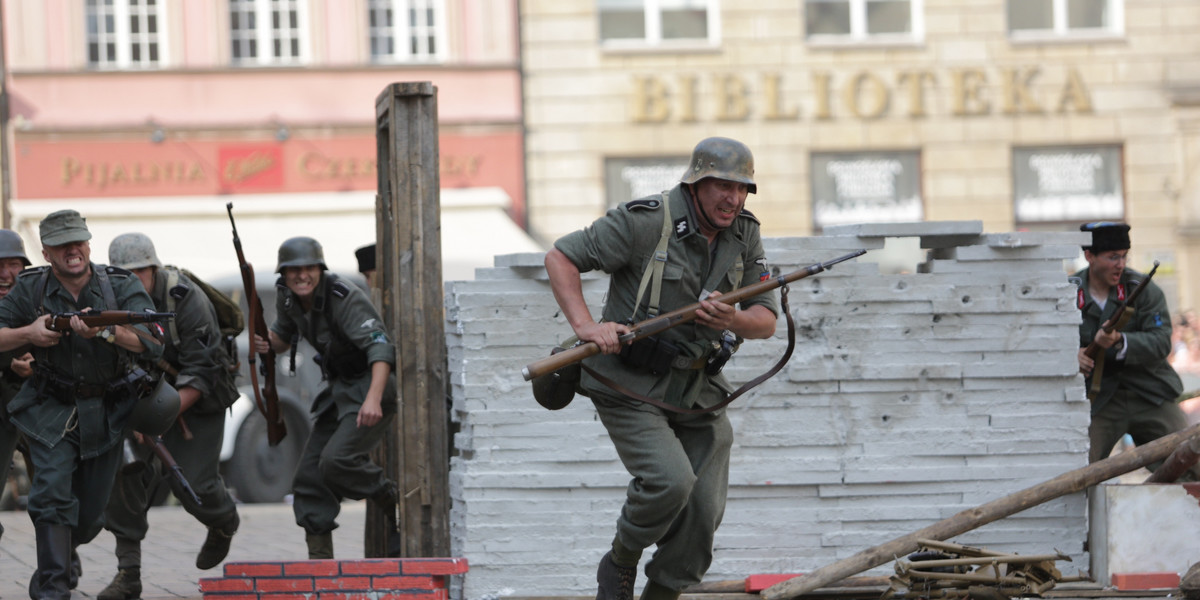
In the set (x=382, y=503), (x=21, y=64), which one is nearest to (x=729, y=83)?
(x=21, y=64)

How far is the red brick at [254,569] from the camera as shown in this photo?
6.21m

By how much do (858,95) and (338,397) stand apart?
46.6 feet

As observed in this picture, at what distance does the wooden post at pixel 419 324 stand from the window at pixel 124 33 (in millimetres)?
14239

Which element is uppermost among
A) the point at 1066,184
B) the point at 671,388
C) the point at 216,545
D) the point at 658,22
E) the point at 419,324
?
the point at 658,22

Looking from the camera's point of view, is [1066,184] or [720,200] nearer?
[720,200]

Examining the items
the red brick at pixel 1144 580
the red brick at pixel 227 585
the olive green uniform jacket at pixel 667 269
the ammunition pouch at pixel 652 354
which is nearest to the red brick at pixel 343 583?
the red brick at pixel 227 585

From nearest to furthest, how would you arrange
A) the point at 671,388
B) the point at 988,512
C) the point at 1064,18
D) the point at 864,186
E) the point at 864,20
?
the point at 671,388
the point at 988,512
the point at 864,186
the point at 864,20
the point at 1064,18

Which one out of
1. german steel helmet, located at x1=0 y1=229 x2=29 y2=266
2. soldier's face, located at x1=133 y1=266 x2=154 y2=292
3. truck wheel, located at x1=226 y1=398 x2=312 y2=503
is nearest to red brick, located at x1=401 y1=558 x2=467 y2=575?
soldier's face, located at x1=133 y1=266 x2=154 y2=292

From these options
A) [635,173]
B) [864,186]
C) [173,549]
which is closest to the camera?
[173,549]

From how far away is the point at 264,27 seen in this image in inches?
807

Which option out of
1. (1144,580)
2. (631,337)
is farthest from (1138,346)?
(631,337)

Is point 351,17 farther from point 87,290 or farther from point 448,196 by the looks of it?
point 87,290

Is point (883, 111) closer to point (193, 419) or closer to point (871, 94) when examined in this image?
point (871, 94)

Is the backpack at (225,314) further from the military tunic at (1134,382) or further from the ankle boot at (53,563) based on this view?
the military tunic at (1134,382)
